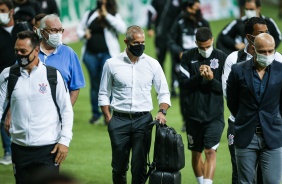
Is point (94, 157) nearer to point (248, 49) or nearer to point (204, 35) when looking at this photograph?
point (204, 35)

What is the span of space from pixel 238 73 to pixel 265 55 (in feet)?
1.13

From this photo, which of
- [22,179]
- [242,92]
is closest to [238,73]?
[242,92]

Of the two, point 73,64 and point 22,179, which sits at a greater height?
point 73,64

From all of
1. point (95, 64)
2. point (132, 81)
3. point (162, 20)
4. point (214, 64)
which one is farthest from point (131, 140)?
point (162, 20)

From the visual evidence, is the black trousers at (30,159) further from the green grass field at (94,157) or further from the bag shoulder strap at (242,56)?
the bag shoulder strap at (242,56)

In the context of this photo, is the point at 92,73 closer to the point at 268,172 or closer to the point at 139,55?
the point at 139,55

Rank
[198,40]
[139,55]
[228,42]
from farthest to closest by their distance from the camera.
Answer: [228,42] < [198,40] < [139,55]

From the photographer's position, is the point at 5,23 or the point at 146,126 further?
the point at 5,23

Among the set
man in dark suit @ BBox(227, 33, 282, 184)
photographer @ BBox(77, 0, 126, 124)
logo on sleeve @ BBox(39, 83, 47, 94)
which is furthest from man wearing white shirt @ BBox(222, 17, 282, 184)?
photographer @ BBox(77, 0, 126, 124)

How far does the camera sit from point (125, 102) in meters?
8.98

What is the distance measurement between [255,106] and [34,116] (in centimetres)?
223

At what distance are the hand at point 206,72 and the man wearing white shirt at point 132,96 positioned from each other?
1.82ft

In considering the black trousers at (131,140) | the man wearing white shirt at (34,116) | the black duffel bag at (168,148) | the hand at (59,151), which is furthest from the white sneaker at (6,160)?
the hand at (59,151)

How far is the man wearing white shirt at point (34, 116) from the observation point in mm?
7441
